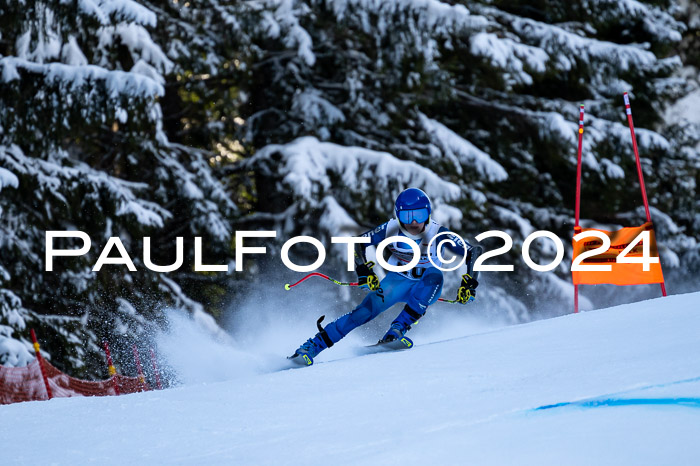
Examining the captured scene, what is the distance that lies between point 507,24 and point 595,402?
13626 millimetres

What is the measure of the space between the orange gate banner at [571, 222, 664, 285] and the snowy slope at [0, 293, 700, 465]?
3.36m

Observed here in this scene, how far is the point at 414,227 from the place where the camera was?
22.6 feet

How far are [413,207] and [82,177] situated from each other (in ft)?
19.8

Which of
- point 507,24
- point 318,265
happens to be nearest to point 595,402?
point 318,265

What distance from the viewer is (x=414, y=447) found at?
325 cm

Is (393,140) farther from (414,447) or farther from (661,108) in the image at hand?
(414,447)

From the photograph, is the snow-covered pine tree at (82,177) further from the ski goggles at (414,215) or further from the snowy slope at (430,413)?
the snowy slope at (430,413)

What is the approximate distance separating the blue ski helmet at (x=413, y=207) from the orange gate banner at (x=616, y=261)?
112 inches

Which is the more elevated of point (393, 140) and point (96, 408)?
point (393, 140)

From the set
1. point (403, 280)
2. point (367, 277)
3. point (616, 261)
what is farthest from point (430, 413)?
point (616, 261)

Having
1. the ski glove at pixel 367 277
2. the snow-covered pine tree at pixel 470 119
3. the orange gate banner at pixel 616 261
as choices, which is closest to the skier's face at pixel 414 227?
the ski glove at pixel 367 277

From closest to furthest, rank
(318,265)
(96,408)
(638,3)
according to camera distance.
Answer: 1. (96,408)
2. (318,265)
3. (638,3)

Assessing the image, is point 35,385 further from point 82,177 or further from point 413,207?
point 413,207

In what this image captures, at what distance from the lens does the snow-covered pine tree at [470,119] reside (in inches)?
519
